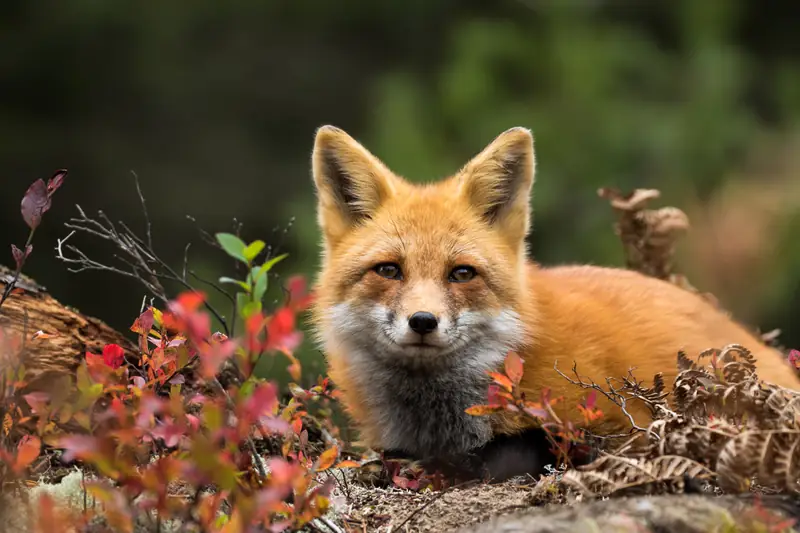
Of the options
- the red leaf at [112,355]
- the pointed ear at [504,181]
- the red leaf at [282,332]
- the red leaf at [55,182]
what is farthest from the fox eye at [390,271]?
the red leaf at [282,332]

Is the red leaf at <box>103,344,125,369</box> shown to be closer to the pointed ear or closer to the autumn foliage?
the autumn foliage

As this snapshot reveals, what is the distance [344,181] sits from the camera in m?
3.92

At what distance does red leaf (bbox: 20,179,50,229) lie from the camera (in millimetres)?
2586

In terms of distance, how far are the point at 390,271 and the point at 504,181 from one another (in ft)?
2.29

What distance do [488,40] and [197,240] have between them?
19.5 ft

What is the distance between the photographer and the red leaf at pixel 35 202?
259 cm

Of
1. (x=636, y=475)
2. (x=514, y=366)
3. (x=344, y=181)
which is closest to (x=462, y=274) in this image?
(x=344, y=181)

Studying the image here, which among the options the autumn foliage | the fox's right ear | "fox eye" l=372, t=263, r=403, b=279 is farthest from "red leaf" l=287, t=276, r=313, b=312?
the fox's right ear

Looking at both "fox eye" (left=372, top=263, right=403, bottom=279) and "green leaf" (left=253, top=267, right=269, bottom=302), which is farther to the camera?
"fox eye" (left=372, top=263, right=403, bottom=279)

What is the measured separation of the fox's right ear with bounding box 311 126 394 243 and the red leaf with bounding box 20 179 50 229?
1.42 meters

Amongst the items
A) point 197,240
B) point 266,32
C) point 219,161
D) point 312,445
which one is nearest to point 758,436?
point 312,445

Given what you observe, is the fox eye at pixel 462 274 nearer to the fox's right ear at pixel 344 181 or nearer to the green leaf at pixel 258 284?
the fox's right ear at pixel 344 181

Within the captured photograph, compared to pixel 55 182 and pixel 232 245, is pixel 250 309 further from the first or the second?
pixel 55 182

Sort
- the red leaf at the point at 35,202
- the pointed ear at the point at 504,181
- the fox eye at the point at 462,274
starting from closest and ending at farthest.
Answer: the red leaf at the point at 35,202, the fox eye at the point at 462,274, the pointed ear at the point at 504,181
